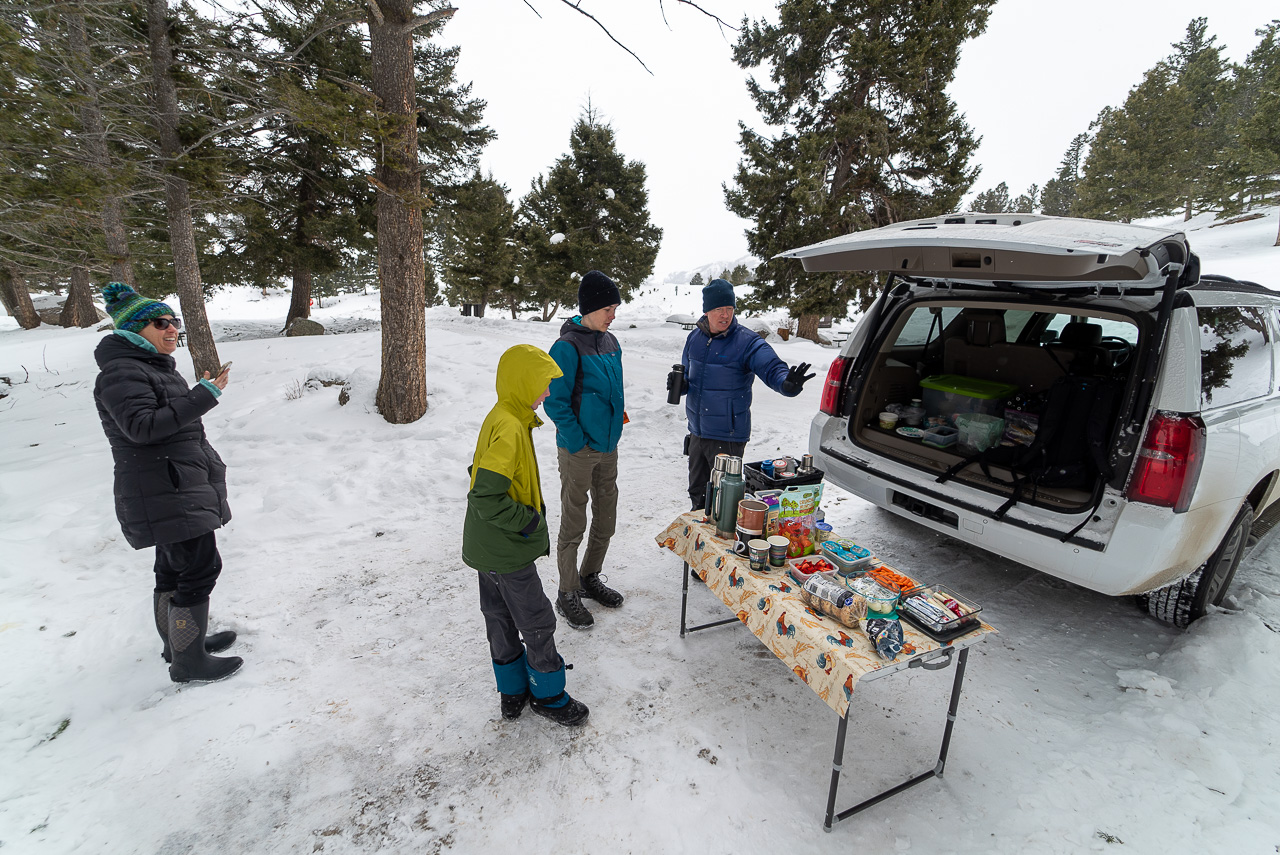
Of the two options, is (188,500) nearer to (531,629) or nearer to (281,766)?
(281,766)

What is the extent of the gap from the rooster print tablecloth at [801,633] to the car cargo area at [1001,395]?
4.59 ft

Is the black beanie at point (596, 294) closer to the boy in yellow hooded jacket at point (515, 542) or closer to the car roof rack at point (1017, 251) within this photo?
the boy in yellow hooded jacket at point (515, 542)

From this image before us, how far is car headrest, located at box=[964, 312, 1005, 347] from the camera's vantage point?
4.28 m

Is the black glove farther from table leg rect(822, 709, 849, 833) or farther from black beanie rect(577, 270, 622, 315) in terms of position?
table leg rect(822, 709, 849, 833)

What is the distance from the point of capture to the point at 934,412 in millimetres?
4121

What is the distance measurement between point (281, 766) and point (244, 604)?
1474mm

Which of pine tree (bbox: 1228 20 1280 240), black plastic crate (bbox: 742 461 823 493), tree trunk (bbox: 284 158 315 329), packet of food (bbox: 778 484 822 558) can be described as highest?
pine tree (bbox: 1228 20 1280 240)

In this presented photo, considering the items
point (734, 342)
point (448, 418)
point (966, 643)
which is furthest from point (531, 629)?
point (448, 418)

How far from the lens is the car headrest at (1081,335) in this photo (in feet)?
12.7

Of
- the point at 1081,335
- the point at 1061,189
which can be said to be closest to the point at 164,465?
the point at 1081,335

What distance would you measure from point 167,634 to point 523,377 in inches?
92.0

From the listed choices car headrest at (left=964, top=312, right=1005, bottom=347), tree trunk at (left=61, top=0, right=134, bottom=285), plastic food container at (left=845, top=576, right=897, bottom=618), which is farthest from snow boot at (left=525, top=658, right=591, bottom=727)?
tree trunk at (left=61, top=0, right=134, bottom=285)

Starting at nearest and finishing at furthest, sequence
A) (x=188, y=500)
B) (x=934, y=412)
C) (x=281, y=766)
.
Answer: (x=281, y=766) < (x=188, y=500) < (x=934, y=412)

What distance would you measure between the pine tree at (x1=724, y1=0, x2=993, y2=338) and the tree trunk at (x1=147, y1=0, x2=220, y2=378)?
10748mm
